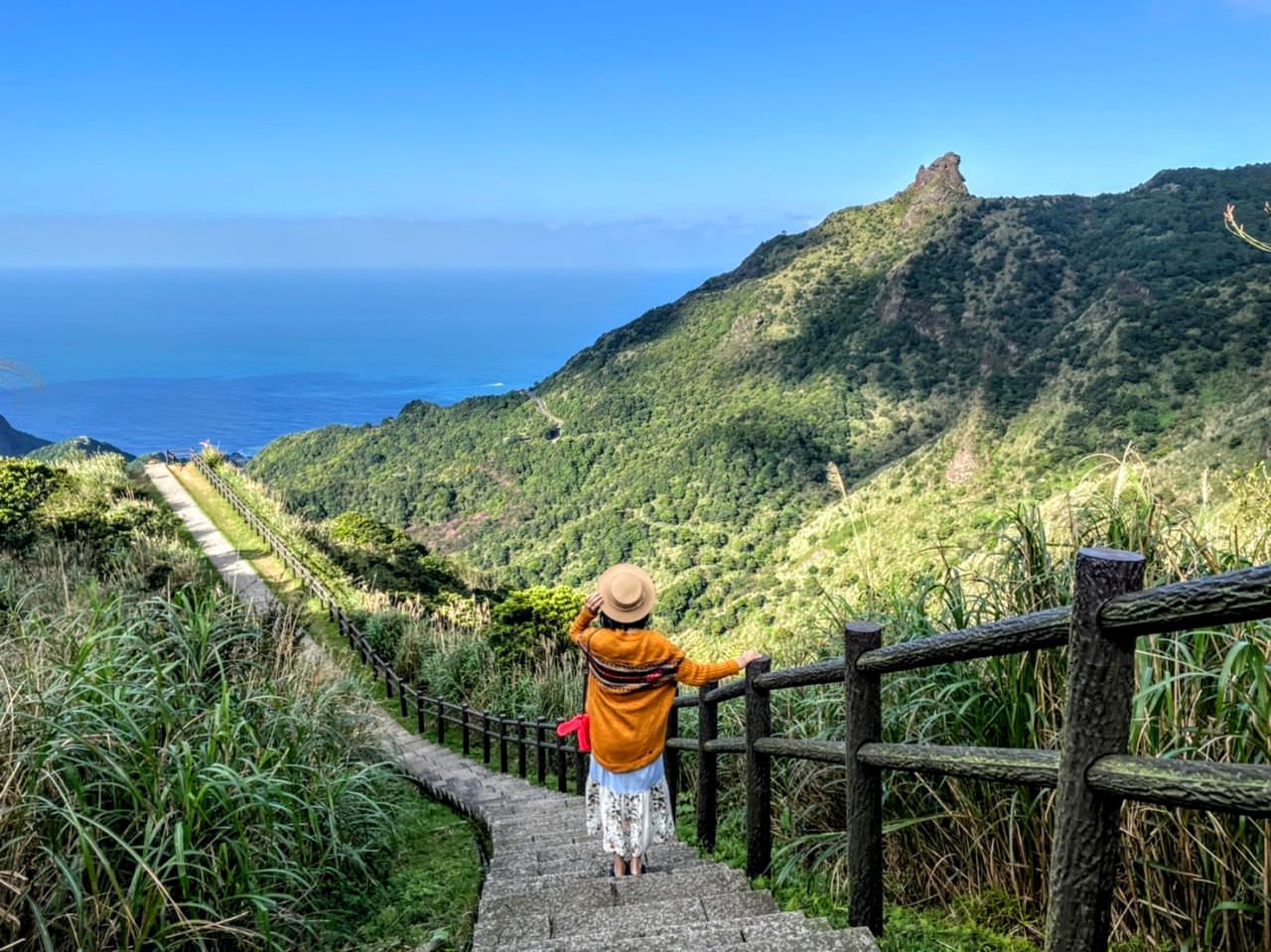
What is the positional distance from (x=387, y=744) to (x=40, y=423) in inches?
8880

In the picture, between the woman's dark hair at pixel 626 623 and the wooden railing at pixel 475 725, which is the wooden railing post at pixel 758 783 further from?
the wooden railing at pixel 475 725

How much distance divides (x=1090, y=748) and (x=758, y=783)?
1.99 metres

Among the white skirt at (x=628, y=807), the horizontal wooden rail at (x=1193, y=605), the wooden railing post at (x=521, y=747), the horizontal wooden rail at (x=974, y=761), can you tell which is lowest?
the wooden railing post at (x=521, y=747)

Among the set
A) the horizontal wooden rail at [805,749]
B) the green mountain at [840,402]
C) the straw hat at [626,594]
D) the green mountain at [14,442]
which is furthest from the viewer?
the green mountain at [14,442]

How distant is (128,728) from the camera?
3363mm

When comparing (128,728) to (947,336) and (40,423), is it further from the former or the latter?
(40,423)

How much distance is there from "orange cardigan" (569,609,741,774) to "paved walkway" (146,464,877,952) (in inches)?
18.6

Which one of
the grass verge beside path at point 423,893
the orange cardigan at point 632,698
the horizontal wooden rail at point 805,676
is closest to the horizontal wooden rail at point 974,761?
the horizontal wooden rail at point 805,676

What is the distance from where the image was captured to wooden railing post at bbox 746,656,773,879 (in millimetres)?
3311

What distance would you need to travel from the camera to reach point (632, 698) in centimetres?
366

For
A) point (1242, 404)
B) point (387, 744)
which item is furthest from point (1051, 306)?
point (387, 744)

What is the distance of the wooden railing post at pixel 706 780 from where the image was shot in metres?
4.07

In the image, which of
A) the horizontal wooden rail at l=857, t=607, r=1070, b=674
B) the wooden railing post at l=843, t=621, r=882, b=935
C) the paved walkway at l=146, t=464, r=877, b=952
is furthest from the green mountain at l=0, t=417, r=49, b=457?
the horizontal wooden rail at l=857, t=607, r=1070, b=674

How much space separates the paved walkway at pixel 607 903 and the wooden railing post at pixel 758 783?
10 cm
